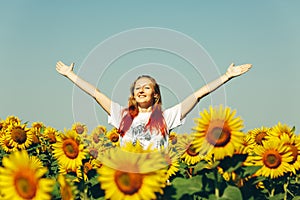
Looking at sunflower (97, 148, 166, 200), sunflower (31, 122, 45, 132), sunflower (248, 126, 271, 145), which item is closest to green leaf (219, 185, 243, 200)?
sunflower (97, 148, 166, 200)

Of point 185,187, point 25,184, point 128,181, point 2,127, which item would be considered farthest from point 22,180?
point 2,127

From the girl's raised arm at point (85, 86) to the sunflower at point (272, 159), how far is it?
162 cm

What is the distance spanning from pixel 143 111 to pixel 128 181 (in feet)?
8.00

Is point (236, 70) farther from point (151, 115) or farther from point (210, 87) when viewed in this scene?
point (151, 115)

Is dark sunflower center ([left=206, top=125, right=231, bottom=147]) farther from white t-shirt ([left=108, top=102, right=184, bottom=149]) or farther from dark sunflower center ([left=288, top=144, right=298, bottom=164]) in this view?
dark sunflower center ([left=288, top=144, right=298, bottom=164])

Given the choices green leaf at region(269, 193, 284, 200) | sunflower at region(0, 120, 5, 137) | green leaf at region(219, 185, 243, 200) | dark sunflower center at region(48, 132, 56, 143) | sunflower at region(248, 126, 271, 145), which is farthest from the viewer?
sunflower at region(0, 120, 5, 137)

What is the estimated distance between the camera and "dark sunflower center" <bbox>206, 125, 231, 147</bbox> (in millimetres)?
3832

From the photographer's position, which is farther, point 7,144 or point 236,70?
point 7,144

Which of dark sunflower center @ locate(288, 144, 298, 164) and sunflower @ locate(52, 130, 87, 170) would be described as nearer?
sunflower @ locate(52, 130, 87, 170)

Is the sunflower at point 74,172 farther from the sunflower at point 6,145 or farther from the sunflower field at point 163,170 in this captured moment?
the sunflower at point 6,145

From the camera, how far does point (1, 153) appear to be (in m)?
10.3

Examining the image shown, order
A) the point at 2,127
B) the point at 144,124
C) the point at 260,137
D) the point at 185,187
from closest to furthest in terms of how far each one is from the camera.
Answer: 1. the point at 185,187
2. the point at 144,124
3. the point at 260,137
4. the point at 2,127

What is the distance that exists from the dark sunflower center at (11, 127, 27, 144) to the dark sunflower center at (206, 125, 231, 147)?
6386mm

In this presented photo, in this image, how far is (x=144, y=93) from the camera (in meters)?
5.54
